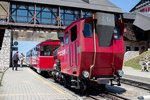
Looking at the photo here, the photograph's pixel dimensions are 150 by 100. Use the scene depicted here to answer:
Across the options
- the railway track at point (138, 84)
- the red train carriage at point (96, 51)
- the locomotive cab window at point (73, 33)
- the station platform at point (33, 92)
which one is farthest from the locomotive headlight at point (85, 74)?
the railway track at point (138, 84)

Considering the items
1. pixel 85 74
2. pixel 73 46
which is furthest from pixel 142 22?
pixel 85 74

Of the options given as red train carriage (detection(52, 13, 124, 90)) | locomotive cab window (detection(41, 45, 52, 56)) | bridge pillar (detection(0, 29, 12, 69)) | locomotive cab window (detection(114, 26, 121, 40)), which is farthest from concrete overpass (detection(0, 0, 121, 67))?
red train carriage (detection(52, 13, 124, 90))

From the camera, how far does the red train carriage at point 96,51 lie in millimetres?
6805

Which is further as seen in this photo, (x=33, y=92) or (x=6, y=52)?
(x=6, y=52)

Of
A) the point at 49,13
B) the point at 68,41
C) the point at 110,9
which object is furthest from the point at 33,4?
the point at 68,41

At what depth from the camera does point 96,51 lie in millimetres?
6926

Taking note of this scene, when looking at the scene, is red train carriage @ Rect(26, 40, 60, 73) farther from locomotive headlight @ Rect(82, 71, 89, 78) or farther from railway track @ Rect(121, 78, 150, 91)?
locomotive headlight @ Rect(82, 71, 89, 78)

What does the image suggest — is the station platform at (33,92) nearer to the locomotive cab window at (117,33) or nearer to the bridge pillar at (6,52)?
the locomotive cab window at (117,33)

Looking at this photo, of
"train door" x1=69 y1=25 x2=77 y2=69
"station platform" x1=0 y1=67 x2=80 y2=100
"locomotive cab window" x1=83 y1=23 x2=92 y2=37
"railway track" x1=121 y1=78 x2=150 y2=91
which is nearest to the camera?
"station platform" x1=0 y1=67 x2=80 y2=100

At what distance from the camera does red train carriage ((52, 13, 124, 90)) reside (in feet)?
22.3

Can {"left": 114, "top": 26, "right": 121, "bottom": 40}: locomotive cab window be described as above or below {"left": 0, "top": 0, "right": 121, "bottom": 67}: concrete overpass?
below

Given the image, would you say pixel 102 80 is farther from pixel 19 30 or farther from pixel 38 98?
pixel 19 30

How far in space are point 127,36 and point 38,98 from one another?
29898 millimetres

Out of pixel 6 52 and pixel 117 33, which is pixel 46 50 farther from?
pixel 6 52
